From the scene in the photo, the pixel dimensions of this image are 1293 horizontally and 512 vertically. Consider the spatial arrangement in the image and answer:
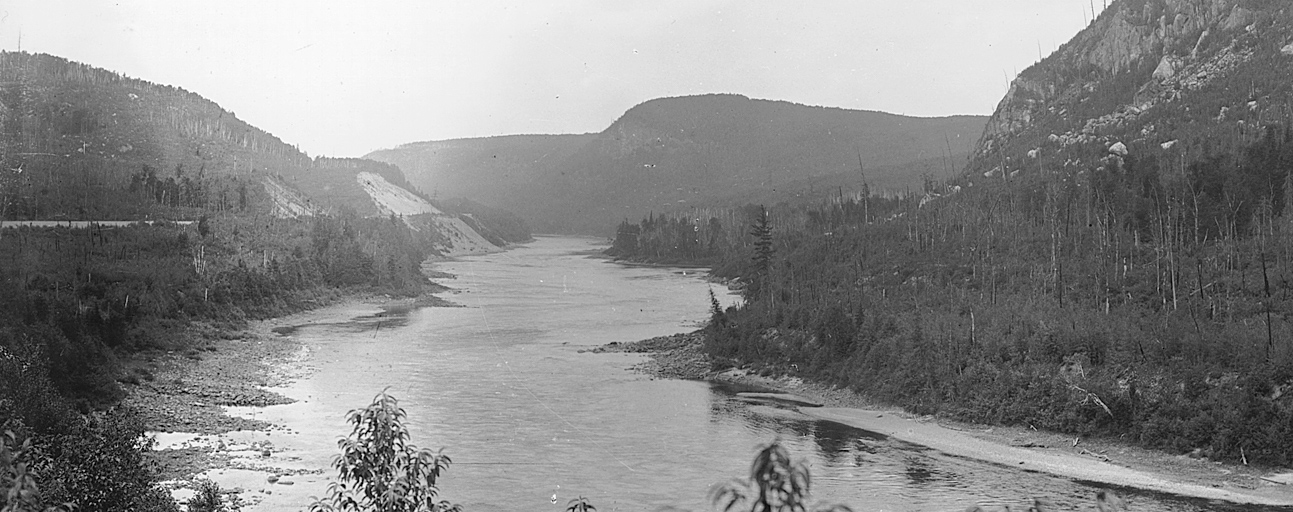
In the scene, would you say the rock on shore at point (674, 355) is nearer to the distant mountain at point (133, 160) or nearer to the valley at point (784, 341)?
the valley at point (784, 341)

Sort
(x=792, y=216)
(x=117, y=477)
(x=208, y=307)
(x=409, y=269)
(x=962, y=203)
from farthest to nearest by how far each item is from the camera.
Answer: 1. (x=792, y=216)
2. (x=409, y=269)
3. (x=962, y=203)
4. (x=208, y=307)
5. (x=117, y=477)

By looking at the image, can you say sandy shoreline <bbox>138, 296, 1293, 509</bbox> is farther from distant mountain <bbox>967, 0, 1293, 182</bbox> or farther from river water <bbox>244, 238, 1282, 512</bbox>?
distant mountain <bbox>967, 0, 1293, 182</bbox>

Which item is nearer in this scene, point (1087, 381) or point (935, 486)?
point (935, 486)

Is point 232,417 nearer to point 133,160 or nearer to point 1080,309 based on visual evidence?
point 1080,309

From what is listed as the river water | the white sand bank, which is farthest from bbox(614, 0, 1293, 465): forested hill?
the river water

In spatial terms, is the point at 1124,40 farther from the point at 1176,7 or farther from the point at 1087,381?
the point at 1087,381

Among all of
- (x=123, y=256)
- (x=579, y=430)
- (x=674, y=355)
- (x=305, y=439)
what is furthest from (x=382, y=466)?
(x=123, y=256)

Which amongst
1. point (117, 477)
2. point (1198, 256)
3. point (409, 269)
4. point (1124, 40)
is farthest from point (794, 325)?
point (1124, 40)

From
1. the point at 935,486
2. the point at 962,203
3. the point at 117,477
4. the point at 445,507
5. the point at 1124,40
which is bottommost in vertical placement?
the point at 935,486
